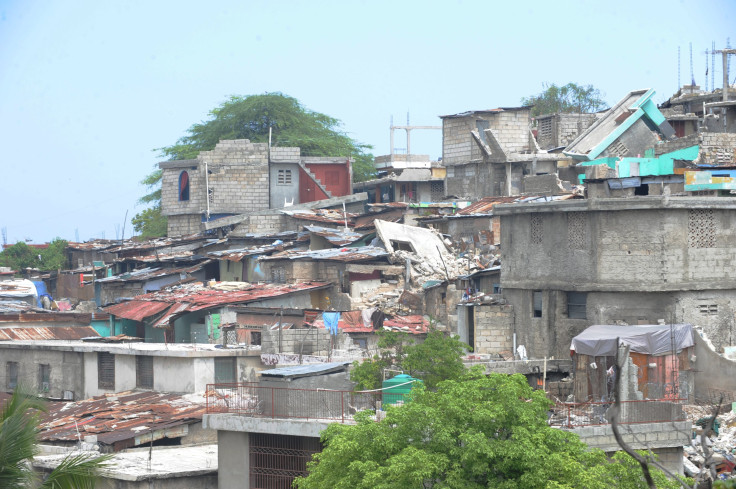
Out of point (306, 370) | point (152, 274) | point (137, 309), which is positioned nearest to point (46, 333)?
point (137, 309)

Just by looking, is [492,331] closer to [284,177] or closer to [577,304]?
[577,304]

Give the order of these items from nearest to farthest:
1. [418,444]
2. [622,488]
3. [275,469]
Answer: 1. [622,488]
2. [418,444]
3. [275,469]

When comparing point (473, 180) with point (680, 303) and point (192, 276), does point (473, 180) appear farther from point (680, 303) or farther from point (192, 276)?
point (680, 303)

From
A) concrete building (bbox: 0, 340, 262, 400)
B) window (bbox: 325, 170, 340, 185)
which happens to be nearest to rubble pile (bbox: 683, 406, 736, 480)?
concrete building (bbox: 0, 340, 262, 400)

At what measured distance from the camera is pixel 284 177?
47.3m

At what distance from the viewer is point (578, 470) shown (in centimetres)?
1441

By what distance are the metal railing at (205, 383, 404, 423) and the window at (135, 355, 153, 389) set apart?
6326 mm

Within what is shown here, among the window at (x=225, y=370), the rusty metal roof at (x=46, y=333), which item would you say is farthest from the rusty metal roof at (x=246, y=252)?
the window at (x=225, y=370)

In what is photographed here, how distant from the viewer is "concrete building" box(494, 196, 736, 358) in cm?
2417

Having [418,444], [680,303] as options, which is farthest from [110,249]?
[418,444]

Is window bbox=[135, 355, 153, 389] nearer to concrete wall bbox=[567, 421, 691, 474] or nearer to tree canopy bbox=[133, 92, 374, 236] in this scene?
concrete wall bbox=[567, 421, 691, 474]

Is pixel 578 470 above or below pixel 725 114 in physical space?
below

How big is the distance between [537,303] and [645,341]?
4621 mm

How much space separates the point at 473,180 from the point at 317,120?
2400 cm
